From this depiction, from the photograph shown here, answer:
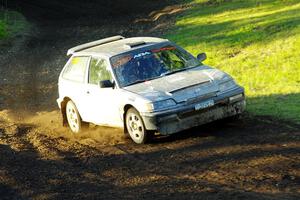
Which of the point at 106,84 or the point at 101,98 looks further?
the point at 101,98

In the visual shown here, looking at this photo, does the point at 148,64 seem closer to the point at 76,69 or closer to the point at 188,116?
the point at 188,116

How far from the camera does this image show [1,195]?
8141mm

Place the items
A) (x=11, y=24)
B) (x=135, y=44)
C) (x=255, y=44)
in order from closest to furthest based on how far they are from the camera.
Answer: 1. (x=135, y=44)
2. (x=255, y=44)
3. (x=11, y=24)

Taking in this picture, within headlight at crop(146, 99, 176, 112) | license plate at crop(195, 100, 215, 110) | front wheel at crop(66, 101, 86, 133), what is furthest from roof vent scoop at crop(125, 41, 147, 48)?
license plate at crop(195, 100, 215, 110)

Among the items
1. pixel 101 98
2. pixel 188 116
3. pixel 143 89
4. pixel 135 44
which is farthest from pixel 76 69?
pixel 188 116

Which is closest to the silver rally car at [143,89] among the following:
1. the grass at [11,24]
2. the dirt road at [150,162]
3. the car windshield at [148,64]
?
the car windshield at [148,64]

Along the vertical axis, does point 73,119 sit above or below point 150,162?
below

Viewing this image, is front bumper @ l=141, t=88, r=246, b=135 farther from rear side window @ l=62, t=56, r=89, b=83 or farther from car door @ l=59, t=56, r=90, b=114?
rear side window @ l=62, t=56, r=89, b=83

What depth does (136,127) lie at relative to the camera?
10172mm

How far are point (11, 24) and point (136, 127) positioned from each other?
24.4m

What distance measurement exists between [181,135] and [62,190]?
117 inches

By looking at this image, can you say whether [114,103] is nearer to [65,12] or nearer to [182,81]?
[182,81]

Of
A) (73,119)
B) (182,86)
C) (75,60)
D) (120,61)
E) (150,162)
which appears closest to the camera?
(150,162)

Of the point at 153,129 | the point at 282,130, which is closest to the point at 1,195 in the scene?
the point at 153,129
